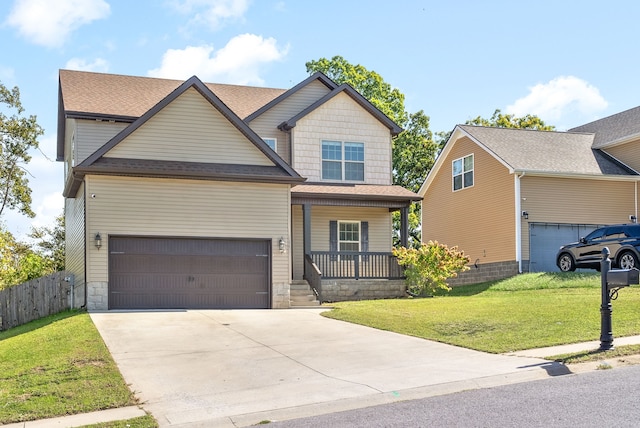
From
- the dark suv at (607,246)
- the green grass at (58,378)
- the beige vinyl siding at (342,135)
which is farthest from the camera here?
the beige vinyl siding at (342,135)

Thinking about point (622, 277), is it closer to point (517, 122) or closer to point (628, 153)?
point (628, 153)

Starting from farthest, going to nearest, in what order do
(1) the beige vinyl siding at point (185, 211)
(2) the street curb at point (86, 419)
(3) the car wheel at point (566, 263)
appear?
1. (3) the car wheel at point (566, 263)
2. (1) the beige vinyl siding at point (185, 211)
3. (2) the street curb at point (86, 419)

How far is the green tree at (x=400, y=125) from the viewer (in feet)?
142

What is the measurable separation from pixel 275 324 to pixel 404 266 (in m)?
8.65

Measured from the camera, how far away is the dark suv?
72.6ft

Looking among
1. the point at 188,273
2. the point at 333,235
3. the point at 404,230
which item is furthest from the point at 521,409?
the point at 333,235

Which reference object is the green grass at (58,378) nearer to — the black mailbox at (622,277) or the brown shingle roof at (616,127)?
the black mailbox at (622,277)

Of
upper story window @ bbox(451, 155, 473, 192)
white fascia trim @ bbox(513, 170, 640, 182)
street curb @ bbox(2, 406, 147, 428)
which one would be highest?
upper story window @ bbox(451, 155, 473, 192)

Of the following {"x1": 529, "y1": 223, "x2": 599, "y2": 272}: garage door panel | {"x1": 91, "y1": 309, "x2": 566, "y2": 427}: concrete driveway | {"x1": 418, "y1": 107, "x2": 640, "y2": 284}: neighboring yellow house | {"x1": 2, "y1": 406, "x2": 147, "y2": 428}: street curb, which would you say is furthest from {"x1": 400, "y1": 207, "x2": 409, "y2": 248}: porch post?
{"x1": 2, "y1": 406, "x2": 147, "y2": 428}: street curb

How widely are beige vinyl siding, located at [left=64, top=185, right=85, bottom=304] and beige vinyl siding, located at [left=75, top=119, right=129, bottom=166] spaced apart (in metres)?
1.66

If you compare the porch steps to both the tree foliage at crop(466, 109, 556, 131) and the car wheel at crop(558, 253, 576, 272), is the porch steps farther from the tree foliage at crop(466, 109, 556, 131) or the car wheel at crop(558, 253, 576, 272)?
the tree foliage at crop(466, 109, 556, 131)

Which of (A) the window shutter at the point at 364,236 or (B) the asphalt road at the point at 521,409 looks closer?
(B) the asphalt road at the point at 521,409

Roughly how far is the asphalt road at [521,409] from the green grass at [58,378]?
292 centimetres

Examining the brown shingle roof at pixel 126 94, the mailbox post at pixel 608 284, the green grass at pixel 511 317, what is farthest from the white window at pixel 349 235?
the mailbox post at pixel 608 284
